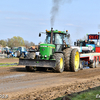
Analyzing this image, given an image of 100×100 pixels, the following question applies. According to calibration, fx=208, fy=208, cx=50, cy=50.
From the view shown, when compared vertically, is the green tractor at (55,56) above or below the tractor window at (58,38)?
below

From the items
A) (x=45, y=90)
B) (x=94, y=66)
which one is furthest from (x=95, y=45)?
(x=45, y=90)

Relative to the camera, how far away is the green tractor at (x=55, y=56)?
11.2 metres

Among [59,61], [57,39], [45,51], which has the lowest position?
[59,61]

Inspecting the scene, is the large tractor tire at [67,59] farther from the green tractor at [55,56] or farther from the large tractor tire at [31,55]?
the large tractor tire at [31,55]

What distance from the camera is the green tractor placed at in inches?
442

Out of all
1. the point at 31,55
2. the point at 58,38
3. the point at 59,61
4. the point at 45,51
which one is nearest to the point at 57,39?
the point at 58,38

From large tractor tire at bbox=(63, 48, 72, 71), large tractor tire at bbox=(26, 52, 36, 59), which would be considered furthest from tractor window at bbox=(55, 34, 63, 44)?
large tractor tire at bbox=(26, 52, 36, 59)

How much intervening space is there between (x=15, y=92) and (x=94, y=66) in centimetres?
1180

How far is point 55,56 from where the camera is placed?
11.4m

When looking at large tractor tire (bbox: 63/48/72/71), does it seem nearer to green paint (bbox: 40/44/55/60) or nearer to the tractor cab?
the tractor cab

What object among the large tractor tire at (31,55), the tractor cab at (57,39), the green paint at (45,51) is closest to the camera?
the green paint at (45,51)

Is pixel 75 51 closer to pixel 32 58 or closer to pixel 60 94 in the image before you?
pixel 32 58

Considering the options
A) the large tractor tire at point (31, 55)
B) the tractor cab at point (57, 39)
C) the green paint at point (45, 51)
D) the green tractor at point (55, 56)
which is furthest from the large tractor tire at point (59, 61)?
the large tractor tire at point (31, 55)

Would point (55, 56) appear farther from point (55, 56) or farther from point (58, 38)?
point (58, 38)
